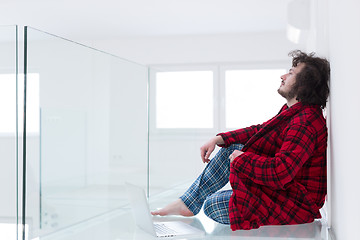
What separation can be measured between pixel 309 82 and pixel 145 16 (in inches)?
140

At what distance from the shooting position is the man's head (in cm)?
202

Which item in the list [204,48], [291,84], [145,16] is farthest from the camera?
[204,48]

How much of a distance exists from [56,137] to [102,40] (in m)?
4.49

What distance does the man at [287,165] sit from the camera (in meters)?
1.86

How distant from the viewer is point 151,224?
6.70 feet

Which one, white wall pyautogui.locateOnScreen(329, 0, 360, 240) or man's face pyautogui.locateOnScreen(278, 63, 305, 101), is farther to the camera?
man's face pyautogui.locateOnScreen(278, 63, 305, 101)

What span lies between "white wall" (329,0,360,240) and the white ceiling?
3204 mm

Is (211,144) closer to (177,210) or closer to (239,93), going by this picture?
(177,210)

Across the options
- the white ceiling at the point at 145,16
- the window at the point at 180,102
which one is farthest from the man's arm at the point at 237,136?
the white ceiling at the point at 145,16

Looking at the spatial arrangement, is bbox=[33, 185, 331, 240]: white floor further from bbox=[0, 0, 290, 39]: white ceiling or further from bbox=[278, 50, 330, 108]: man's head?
bbox=[0, 0, 290, 39]: white ceiling

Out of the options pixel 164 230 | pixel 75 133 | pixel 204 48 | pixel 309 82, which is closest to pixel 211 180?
pixel 164 230

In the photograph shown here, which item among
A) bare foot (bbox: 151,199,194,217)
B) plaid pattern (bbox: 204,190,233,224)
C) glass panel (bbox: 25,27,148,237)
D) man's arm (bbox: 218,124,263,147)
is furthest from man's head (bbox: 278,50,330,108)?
glass panel (bbox: 25,27,148,237)

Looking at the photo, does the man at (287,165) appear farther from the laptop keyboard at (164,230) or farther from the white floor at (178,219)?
the laptop keyboard at (164,230)

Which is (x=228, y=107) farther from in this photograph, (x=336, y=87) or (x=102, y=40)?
(x=336, y=87)
